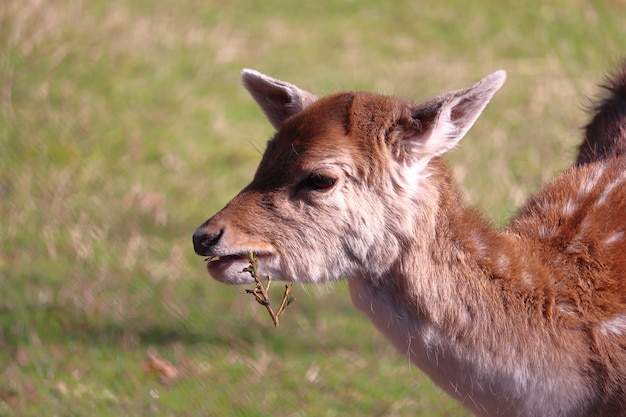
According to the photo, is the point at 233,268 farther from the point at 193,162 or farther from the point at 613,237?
the point at 193,162

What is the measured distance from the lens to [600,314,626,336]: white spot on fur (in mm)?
4156

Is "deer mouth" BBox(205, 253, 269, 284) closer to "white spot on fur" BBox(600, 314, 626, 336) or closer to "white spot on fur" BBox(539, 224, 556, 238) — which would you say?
"white spot on fur" BBox(539, 224, 556, 238)

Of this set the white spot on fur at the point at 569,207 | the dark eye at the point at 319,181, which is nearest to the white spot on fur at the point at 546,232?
the white spot on fur at the point at 569,207

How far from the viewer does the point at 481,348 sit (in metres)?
4.17

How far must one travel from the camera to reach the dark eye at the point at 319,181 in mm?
4203

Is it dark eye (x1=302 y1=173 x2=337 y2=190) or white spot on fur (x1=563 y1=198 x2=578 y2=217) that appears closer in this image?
dark eye (x1=302 y1=173 x2=337 y2=190)

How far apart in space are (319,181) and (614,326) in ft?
4.16

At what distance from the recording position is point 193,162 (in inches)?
334

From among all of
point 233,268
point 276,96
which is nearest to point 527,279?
point 233,268

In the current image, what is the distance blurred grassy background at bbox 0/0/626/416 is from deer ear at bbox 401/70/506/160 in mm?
815

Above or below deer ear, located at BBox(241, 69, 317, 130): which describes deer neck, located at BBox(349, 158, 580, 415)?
below

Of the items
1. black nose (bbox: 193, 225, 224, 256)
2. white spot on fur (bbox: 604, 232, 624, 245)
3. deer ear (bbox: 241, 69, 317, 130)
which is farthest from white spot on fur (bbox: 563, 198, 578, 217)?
black nose (bbox: 193, 225, 224, 256)

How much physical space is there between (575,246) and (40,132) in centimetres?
516

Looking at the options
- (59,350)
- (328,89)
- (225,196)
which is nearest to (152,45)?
(328,89)
